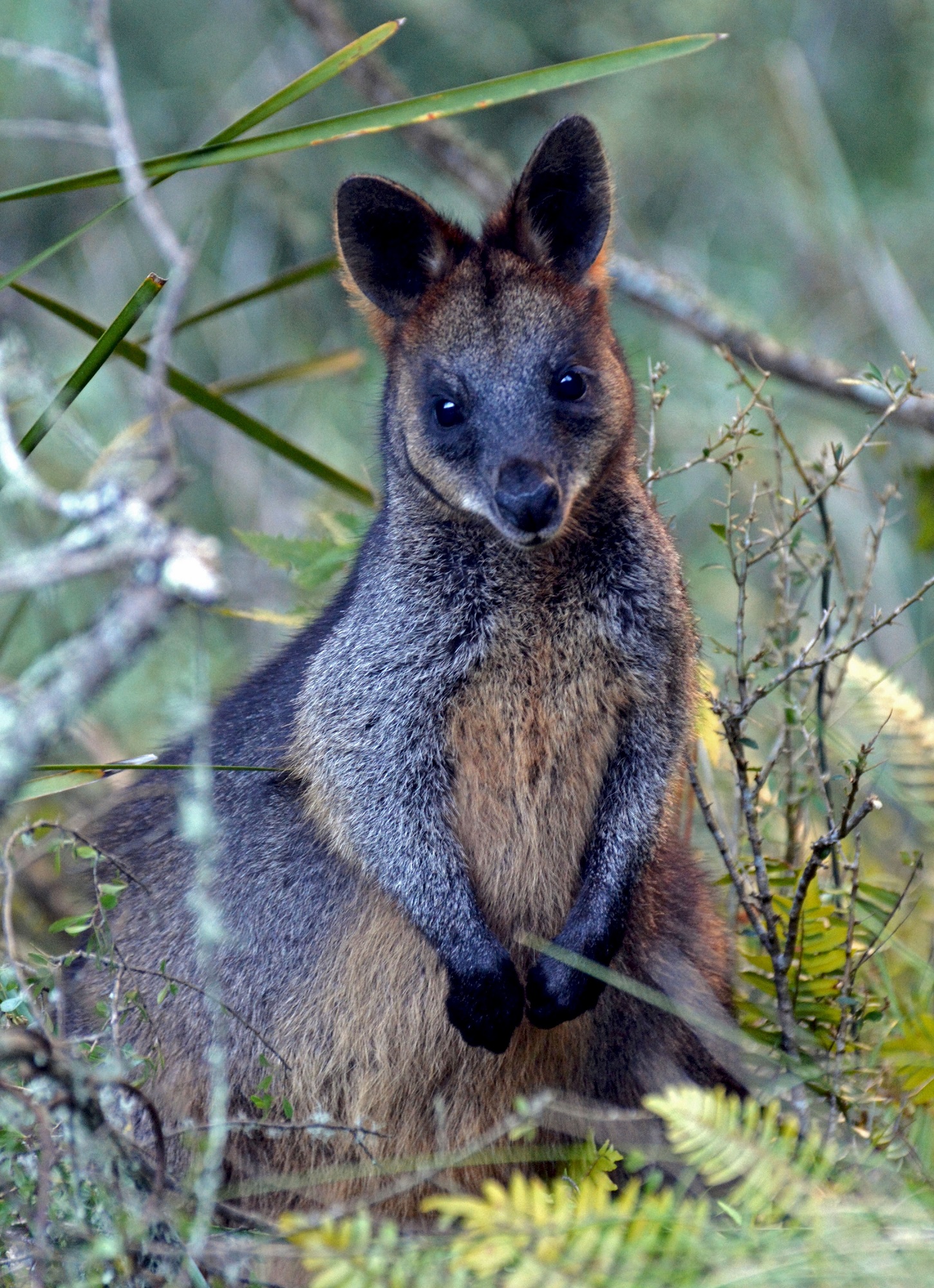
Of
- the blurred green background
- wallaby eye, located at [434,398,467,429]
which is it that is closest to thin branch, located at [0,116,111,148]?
wallaby eye, located at [434,398,467,429]

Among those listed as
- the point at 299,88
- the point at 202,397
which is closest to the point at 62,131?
the point at 202,397

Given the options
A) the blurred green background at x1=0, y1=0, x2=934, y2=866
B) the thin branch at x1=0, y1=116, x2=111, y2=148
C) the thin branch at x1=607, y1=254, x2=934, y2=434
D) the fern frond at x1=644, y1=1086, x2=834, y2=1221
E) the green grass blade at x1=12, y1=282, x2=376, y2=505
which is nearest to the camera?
the fern frond at x1=644, y1=1086, x2=834, y2=1221

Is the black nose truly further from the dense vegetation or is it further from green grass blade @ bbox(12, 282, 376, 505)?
green grass blade @ bbox(12, 282, 376, 505)

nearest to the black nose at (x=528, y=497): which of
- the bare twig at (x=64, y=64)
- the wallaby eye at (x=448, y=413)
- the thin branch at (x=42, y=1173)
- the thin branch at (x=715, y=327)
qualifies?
the wallaby eye at (x=448, y=413)

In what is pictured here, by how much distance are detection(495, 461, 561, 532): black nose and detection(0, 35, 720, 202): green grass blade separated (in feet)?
2.97

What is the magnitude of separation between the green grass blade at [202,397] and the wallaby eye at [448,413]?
933 millimetres

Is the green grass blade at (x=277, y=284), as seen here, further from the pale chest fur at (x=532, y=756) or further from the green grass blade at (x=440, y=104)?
the pale chest fur at (x=532, y=756)

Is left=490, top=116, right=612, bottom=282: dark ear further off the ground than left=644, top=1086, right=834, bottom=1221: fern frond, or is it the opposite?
left=490, top=116, right=612, bottom=282: dark ear

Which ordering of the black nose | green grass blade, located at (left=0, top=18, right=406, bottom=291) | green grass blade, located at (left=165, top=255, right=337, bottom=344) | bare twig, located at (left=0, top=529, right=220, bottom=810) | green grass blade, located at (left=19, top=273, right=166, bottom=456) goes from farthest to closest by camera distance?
green grass blade, located at (left=165, top=255, right=337, bottom=344)
green grass blade, located at (left=0, top=18, right=406, bottom=291)
the black nose
green grass blade, located at (left=19, top=273, right=166, bottom=456)
bare twig, located at (left=0, top=529, right=220, bottom=810)

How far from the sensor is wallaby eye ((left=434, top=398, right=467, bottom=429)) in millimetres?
3549

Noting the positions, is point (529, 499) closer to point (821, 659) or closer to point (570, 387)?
point (570, 387)

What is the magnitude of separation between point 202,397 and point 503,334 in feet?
3.85

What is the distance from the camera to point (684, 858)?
4.07 meters

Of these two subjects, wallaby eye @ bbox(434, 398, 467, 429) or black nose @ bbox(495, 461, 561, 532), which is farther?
wallaby eye @ bbox(434, 398, 467, 429)
